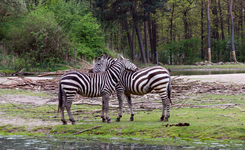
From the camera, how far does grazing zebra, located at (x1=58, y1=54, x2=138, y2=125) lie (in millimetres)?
7453

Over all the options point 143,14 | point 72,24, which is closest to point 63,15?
point 72,24

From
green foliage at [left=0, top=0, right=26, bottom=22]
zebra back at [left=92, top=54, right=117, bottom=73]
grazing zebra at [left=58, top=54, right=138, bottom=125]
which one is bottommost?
grazing zebra at [left=58, top=54, right=138, bottom=125]

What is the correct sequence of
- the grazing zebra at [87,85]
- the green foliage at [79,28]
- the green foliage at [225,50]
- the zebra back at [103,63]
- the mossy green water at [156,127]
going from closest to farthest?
the mossy green water at [156,127] → the grazing zebra at [87,85] → the zebra back at [103,63] → the green foliage at [79,28] → the green foliage at [225,50]

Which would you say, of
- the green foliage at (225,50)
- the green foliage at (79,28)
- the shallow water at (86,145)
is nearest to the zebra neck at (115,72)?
the shallow water at (86,145)

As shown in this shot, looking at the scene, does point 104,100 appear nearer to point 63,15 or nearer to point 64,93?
point 64,93

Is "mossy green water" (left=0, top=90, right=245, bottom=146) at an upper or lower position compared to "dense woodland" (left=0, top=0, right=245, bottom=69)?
lower

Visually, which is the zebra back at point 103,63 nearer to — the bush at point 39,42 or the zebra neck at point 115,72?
the zebra neck at point 115,72

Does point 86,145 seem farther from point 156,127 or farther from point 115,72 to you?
point 115,72

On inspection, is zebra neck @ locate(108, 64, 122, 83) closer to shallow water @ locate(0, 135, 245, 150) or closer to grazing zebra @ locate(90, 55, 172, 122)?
grazing zebra @ locate(90, 55, 172, 122)

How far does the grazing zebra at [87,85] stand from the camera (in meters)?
7.45

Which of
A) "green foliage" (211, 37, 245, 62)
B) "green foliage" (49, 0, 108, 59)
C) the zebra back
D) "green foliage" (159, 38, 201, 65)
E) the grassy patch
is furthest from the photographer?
"green foliage" (159, 38, 201, 65)

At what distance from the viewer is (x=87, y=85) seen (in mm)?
7664

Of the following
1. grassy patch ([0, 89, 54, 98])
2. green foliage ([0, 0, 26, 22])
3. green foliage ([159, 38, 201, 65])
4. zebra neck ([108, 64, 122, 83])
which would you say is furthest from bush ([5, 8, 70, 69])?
zebra neck ([108, 64, 122, 83])

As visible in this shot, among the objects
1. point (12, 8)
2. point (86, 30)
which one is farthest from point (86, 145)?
point (12, 8)
